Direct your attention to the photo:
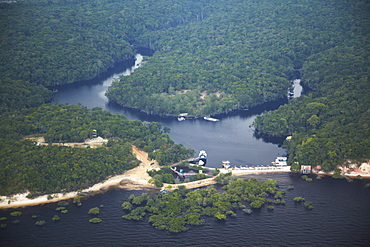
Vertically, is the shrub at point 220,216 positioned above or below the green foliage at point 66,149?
below

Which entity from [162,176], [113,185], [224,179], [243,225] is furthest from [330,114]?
[113,185]

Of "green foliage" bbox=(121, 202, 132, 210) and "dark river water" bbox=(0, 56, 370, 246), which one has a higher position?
"green foliage" bbox=(121, 202, 132, 210)

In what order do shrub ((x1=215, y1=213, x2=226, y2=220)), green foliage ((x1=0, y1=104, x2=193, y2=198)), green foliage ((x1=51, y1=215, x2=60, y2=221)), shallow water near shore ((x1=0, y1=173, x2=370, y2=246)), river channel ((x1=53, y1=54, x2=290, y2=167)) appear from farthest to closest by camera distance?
1. river channel ((x1=53, y1=54, x2=290, y2=167))
2. green foliage ((x1=0, y1=104, x2=193, y2=198))
3. shrub ((x1=215, y1=213, x2=226, y2=220))
4. green foliage ((x1=51, y1=215, x2=60, y2=221))
5. shallow water near shore ((x1=0, y1=173, x2=370, y2=246))

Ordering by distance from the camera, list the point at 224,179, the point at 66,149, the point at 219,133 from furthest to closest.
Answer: the point at 219,133 → the point at 66,149 → the point at 224,179

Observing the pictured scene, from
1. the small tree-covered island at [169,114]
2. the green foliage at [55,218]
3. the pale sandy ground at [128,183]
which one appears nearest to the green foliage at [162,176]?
the pale sandy ground at [128,183]

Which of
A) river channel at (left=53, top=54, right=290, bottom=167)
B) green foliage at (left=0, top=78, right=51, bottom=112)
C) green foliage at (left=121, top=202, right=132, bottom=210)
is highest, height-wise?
green foliage at (left=0, top=78, right=51, bottom=112)

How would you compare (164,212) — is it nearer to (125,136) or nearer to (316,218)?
(316,218)

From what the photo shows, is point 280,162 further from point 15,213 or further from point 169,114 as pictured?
point 15,213

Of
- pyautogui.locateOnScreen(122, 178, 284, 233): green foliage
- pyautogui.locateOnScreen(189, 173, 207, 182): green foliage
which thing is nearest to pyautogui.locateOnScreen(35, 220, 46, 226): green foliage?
pyautogui.locateOnScreen(122, 178, 284, 233): green foliage

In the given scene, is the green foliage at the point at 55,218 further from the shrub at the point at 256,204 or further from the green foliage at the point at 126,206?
the shrub at the point at 256,204

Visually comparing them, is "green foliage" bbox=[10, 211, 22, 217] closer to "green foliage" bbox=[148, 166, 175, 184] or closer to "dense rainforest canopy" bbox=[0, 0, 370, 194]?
"dense rainforest canopy" bbox=[0, 0, 370, 194]

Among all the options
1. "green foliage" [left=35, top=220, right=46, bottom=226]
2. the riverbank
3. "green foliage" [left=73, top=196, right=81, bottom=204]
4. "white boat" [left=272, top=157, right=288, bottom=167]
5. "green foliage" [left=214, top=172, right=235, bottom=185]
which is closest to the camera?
"green foliage" [left=35, top=220, right=46, bottom=226]

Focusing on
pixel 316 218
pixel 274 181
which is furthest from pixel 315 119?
pixel 316 218
